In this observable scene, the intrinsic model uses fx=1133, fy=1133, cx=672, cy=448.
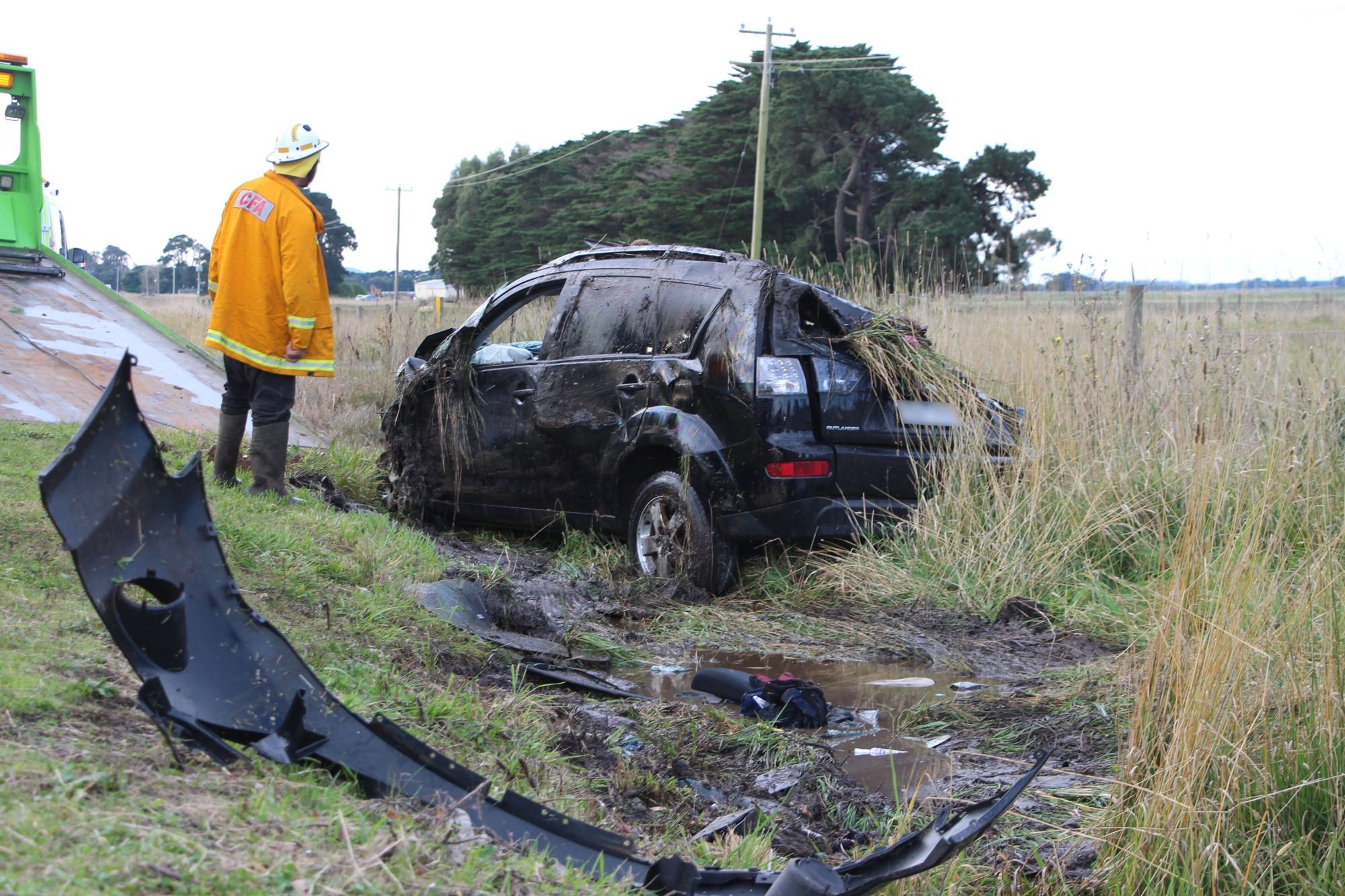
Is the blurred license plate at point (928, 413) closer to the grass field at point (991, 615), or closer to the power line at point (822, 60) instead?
the grass field at point (991, 615)

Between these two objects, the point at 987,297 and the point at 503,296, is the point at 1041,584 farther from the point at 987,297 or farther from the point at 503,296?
Result: the point at 987,297

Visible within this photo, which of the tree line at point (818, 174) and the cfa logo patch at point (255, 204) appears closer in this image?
the cfa logo patch at point (255, 204)

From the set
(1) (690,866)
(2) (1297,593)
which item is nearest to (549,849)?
(1) (690,866)

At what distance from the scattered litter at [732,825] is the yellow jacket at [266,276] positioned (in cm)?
387

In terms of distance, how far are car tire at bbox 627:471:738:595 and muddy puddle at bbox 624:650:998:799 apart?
741 mm

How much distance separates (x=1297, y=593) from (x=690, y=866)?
178 cm

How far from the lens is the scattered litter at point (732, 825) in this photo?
3049 millimetres

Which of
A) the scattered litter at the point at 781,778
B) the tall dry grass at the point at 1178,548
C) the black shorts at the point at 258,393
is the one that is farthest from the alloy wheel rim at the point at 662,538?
the scattered litter at the point at 781,778

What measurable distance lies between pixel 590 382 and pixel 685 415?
758mm

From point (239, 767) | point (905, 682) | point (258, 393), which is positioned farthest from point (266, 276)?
point (239, 767)

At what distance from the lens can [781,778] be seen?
139 inches

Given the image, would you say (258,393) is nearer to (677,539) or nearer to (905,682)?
(677,539)

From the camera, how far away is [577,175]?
5888 cm

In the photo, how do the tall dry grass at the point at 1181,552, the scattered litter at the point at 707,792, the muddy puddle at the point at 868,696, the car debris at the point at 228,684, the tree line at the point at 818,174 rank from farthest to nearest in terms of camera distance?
the tree line at the point at 818,174
the muddy puddle at the point at 868,696
the scattered litter at the point at 707,792
the tall dry grass at the point at 1181,552
the car debris at the point at 228,684
